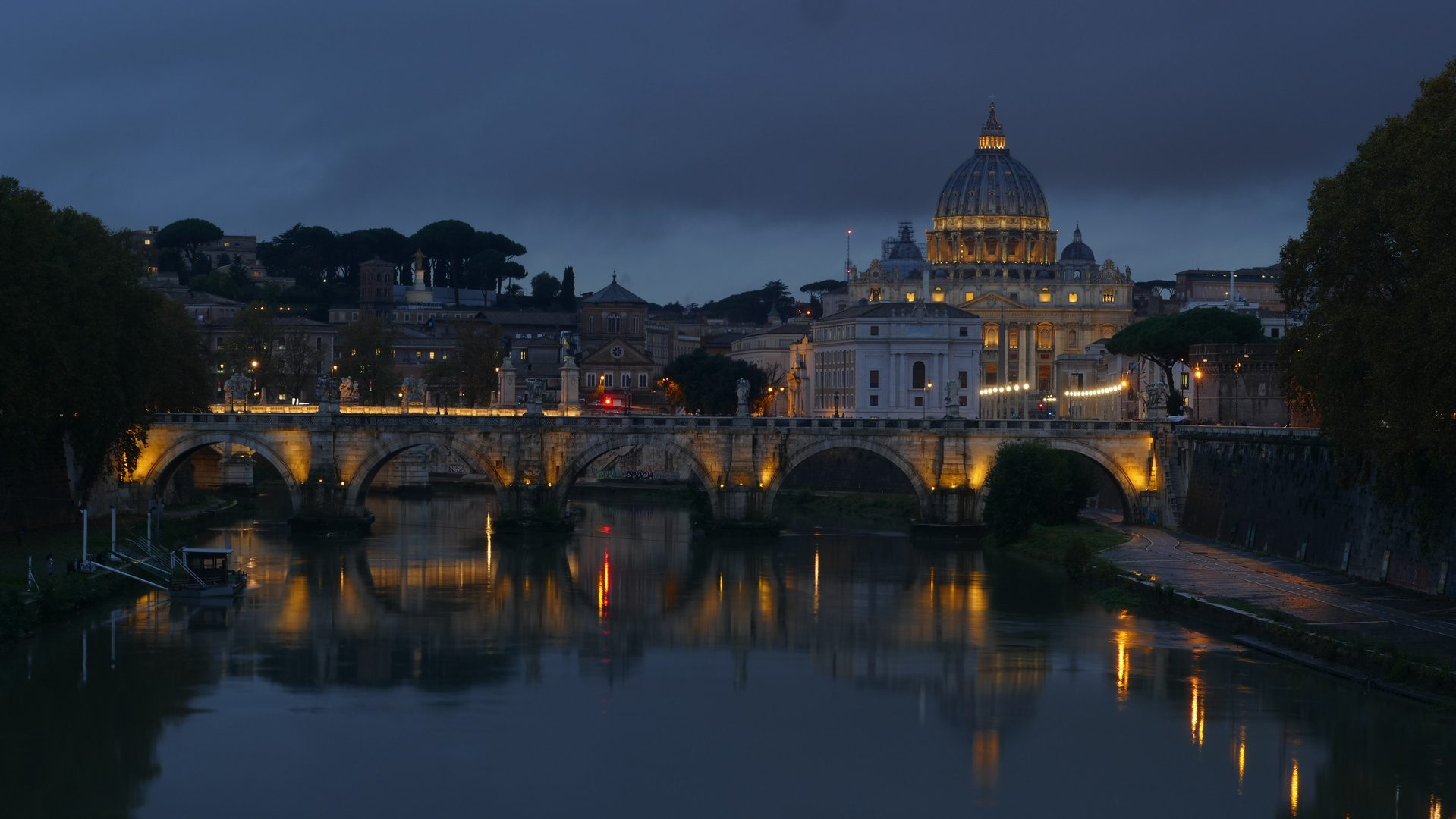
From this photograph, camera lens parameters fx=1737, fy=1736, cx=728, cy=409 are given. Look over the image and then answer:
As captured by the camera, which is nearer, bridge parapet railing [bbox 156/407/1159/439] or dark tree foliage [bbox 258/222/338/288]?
bridge parapet railing [bbox 156/407/1159/439]

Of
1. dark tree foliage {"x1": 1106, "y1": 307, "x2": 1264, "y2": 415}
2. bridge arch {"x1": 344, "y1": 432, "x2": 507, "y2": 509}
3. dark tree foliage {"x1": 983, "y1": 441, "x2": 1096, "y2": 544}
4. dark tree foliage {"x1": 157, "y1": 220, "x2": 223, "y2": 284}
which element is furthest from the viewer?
dark tree foliage {"x1": 157, "y1": 220, "x2": 223, "y2": 284}

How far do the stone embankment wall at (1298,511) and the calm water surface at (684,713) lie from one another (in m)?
5.16

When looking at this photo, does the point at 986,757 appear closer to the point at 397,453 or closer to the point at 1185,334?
the point at 397,453

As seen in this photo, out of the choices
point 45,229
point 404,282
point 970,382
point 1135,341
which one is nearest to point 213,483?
point 45,229

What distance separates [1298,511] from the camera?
45.5 metres

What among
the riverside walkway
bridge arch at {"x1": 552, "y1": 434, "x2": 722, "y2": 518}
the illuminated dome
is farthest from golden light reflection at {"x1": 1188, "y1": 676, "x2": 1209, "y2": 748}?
the illuminated dome

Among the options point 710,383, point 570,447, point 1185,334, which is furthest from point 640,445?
point 710,383

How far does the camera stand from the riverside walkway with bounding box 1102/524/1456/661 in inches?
1307

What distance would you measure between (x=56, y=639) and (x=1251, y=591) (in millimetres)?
26530

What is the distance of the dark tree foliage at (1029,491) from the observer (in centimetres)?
5725

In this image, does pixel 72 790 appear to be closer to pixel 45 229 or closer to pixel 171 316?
pixel 45 229

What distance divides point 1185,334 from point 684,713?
55493mm

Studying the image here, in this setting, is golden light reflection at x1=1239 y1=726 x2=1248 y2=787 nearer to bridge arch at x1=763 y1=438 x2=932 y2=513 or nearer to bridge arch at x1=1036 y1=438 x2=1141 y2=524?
bridge arch at x1=1036 y1=438 x2=1141 y2=524

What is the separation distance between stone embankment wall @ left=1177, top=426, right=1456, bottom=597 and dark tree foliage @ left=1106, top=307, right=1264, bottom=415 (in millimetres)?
22825
